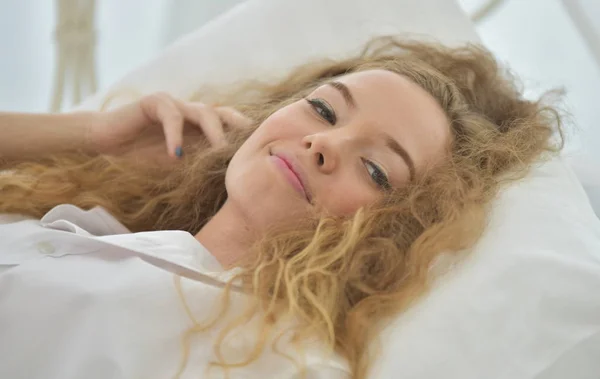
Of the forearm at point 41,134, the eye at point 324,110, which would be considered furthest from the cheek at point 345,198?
the forearm at point 41,134

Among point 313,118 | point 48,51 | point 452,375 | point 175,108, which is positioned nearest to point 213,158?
point 175,108

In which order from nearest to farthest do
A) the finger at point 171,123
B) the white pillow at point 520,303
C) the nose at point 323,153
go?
1. the white pillow at point 520,303
2. the nose at point 323,153
3. the finger at point 171,123

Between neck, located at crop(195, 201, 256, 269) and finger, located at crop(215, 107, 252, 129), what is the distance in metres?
0.22

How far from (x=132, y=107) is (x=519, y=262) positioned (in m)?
0.73

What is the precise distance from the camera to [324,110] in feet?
3.32

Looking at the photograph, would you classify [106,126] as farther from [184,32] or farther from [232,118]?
[184,32]

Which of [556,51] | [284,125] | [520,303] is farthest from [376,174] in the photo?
[556,51]

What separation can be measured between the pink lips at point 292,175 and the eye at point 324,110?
0.32ft

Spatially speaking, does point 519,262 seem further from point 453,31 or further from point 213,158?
point 453,31

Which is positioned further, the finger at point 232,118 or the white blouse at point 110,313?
the finger at point 232,118

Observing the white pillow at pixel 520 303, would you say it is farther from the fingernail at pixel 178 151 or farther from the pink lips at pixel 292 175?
the fingernail at pixel 178 151

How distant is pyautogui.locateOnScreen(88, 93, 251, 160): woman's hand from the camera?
3.84ft

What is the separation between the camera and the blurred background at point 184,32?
142 centimetres

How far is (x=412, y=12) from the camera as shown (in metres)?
1.47
